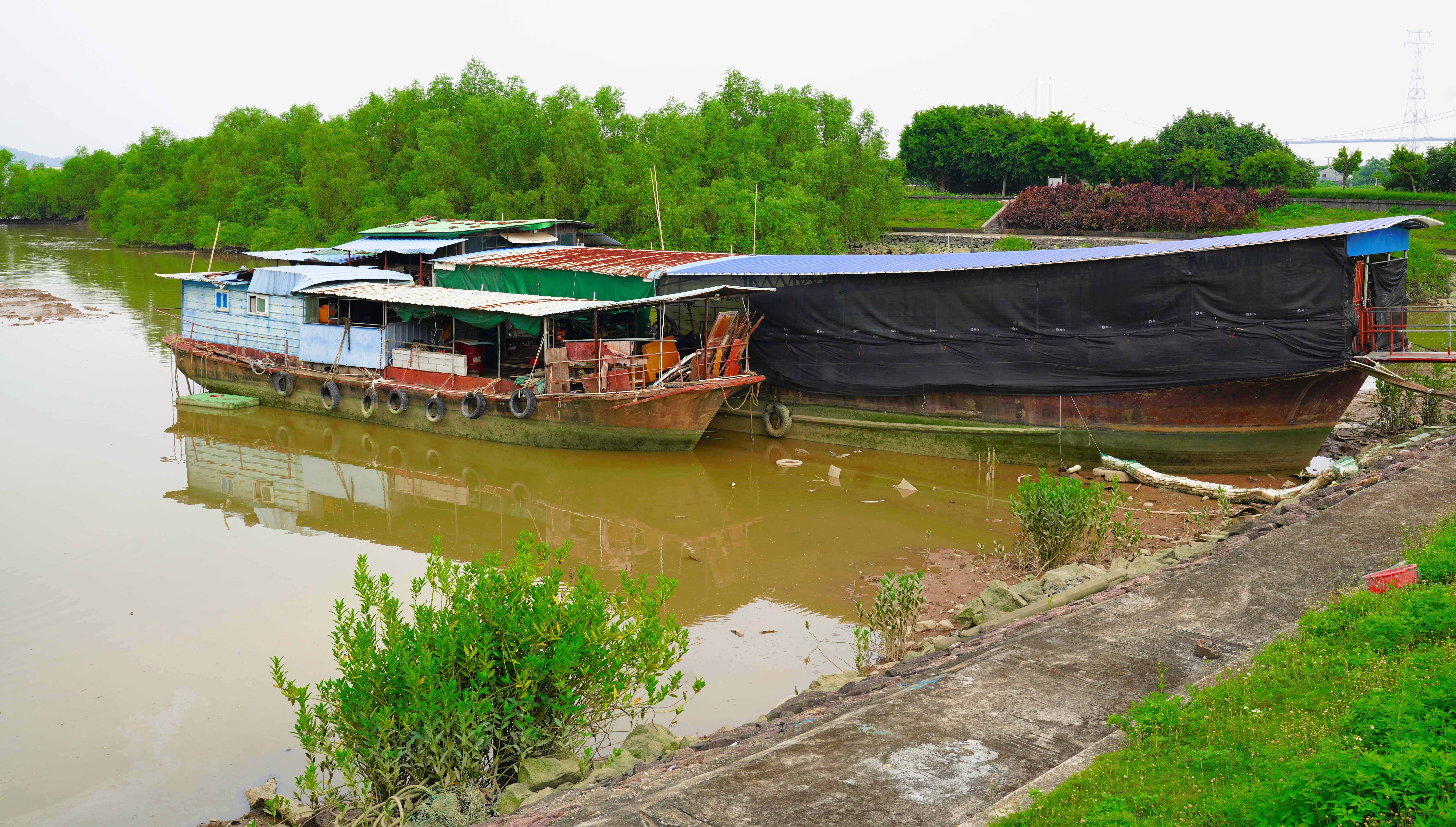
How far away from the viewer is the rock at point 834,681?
7.33 m

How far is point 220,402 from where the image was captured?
19109 millimetres

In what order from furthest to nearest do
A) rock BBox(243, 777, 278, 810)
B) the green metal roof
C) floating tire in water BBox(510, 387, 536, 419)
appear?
the green metal roof, floating tire in water BBox(510, 387, 536, 419), rock BBox(243, 777, 278, 810)

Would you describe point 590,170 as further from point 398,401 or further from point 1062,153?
point 1062,153

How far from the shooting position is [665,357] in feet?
52.4

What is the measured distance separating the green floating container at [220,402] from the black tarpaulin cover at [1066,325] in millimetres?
10223

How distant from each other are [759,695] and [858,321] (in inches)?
360

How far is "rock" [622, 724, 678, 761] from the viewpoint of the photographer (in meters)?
6.12

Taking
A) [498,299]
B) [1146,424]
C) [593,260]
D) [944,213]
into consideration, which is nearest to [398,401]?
[498,299]

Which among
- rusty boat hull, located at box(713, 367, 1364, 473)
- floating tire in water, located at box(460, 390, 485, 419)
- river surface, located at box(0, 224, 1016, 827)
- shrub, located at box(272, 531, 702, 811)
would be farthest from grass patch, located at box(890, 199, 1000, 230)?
shrub, located at box(272, 531, 702, 811)

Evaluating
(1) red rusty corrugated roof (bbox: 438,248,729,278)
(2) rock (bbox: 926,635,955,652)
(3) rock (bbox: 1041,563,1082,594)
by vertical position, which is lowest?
(2) rock (bbox: 926,635,955,652)

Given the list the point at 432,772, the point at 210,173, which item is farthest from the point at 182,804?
the point at 210,173

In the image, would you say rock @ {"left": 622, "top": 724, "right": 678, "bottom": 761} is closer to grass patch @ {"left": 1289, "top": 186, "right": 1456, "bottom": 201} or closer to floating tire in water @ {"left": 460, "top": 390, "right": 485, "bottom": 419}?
floating tire in water @ {"left": 460, "top": 390, "right": 485, "bottom": 419}

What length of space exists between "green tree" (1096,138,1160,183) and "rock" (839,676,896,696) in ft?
144

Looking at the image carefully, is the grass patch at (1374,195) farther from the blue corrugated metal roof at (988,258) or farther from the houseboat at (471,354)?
the houseboat at (471,354)
